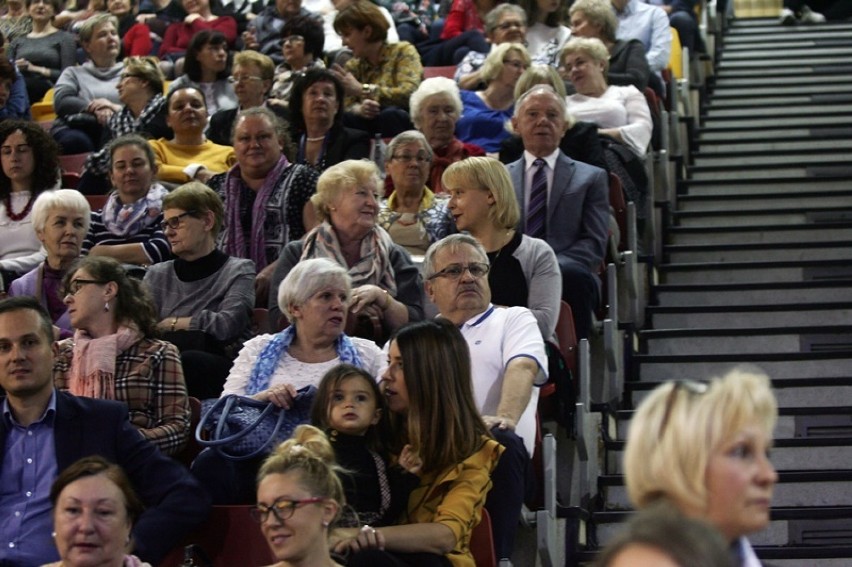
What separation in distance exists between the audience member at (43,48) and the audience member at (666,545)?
809cm

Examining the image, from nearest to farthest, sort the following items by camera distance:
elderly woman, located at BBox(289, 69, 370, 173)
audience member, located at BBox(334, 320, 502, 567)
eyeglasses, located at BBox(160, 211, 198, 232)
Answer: audience member, located at BBox(334, 320, 502, 567), eyeglasses, located at BBox(160, 211, 198, 232), elderly woman, located at BBox(289, 69, 370, 173)

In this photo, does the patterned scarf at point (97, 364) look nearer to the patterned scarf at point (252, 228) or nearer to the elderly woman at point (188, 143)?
the patterned scarf at point (252, 228)

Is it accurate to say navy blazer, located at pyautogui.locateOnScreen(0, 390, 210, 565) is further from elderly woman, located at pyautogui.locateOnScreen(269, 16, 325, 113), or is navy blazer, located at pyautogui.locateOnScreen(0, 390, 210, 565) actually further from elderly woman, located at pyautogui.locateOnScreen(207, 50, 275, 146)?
elderly woman, located at pyautogui.locateOnScreen(269, 16, 325, 113)

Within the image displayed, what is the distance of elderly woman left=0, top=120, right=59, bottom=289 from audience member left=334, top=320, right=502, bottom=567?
2732mm

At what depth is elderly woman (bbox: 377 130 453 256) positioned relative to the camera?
630 cm

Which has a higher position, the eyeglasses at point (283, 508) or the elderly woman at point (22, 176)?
the elderly woman at point (22, 176)

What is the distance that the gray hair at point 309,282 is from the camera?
5.02 metres

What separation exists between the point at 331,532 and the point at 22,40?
6593mm

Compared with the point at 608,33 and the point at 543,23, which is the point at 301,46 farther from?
the point at 608,33

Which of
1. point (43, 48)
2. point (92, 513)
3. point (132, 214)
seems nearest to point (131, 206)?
point (132, 214)

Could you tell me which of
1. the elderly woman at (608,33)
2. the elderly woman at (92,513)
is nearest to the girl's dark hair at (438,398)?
the elderly woman at (92,513)

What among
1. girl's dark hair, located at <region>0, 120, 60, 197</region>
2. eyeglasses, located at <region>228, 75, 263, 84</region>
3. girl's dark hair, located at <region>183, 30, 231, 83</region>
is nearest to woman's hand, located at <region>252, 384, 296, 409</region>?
girl's dark hair, located at <region>0, 120, 60, 197</region>

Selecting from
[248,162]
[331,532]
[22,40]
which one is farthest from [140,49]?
[331,532]

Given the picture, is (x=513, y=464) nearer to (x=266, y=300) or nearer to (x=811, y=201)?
(x=266, y=300)
